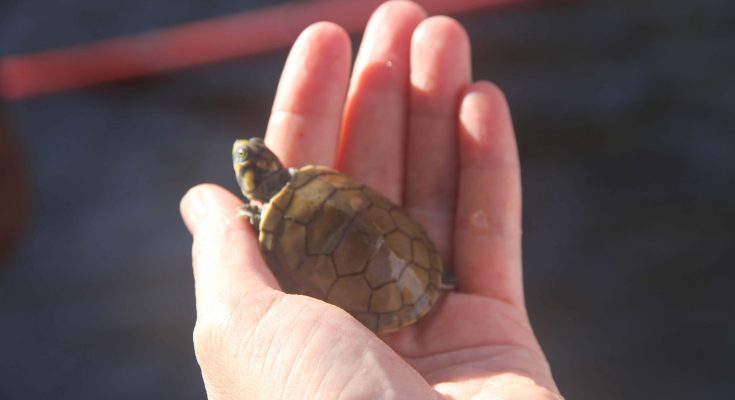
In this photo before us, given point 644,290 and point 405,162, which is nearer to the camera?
point 405,162

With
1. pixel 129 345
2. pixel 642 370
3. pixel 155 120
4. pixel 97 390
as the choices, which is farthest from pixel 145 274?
pixel 642 370

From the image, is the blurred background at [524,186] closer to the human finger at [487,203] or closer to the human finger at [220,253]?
the human finger at [487,203]

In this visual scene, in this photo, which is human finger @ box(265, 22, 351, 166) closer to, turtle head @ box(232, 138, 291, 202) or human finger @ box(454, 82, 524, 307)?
turtle head @ box(232, 138, 291, 202)

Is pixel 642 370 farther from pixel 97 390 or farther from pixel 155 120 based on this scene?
pixel 155 120

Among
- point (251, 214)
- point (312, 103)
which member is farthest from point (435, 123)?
point (251, 214)

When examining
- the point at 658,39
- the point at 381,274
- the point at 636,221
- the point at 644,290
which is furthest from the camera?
the point at 658,39

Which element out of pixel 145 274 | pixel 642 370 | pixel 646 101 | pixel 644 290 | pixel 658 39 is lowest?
pixel 642 370

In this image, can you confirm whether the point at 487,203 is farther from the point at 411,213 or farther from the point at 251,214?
the point at 251,214
